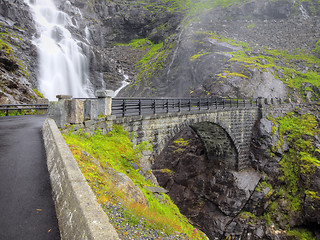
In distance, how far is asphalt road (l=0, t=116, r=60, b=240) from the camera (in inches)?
113

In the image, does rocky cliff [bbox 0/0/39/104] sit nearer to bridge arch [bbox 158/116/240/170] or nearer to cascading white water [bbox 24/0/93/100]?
cascading white water [bbox 24/0/93/100]

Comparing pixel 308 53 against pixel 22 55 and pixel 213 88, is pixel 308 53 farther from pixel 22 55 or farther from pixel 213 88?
pixel 22 55

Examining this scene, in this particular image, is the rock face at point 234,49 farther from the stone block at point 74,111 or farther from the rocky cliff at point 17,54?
the stone block at point 74,111

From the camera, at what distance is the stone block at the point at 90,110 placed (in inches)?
310

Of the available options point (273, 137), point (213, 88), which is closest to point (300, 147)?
point (273, 137)

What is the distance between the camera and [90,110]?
7.88m

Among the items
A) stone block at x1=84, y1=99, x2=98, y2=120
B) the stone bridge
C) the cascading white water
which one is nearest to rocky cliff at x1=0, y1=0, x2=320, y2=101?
the cascading white water

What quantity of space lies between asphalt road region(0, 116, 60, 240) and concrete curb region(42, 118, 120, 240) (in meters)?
0.19

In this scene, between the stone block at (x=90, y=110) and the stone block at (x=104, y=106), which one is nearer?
the stone block at (x=90, y=110)

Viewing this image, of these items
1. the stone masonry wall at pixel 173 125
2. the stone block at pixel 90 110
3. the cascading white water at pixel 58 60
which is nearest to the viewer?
the stone block at pixel 90 110

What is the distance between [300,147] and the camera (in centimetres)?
1859

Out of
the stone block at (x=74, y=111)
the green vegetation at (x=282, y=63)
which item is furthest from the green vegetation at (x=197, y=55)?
the stone block at (x=74, y=111)

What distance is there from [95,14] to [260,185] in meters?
66.9

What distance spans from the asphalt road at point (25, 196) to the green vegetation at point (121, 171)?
2.76ft
